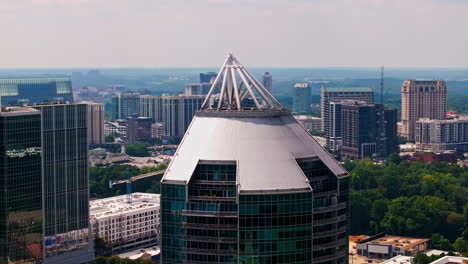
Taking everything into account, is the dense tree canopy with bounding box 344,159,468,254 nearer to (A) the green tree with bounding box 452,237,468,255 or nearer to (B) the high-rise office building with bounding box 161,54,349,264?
(A) the green tree with bounding box 452,237,468,255

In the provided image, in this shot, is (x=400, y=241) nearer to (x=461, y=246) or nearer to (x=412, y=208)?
(x=412, y=208)

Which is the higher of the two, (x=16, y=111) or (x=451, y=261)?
(x=16, y=111)

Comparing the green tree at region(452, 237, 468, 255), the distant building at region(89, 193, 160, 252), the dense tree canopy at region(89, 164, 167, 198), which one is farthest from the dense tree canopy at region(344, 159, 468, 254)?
the dense tree canopy at region(89, 164, 167, 198)

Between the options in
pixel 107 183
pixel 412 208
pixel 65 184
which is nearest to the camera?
pixel 65 184

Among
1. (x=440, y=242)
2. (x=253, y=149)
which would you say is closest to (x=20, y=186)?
(x=253, y=149)

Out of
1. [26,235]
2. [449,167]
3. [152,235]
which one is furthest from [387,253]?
[449,167]
